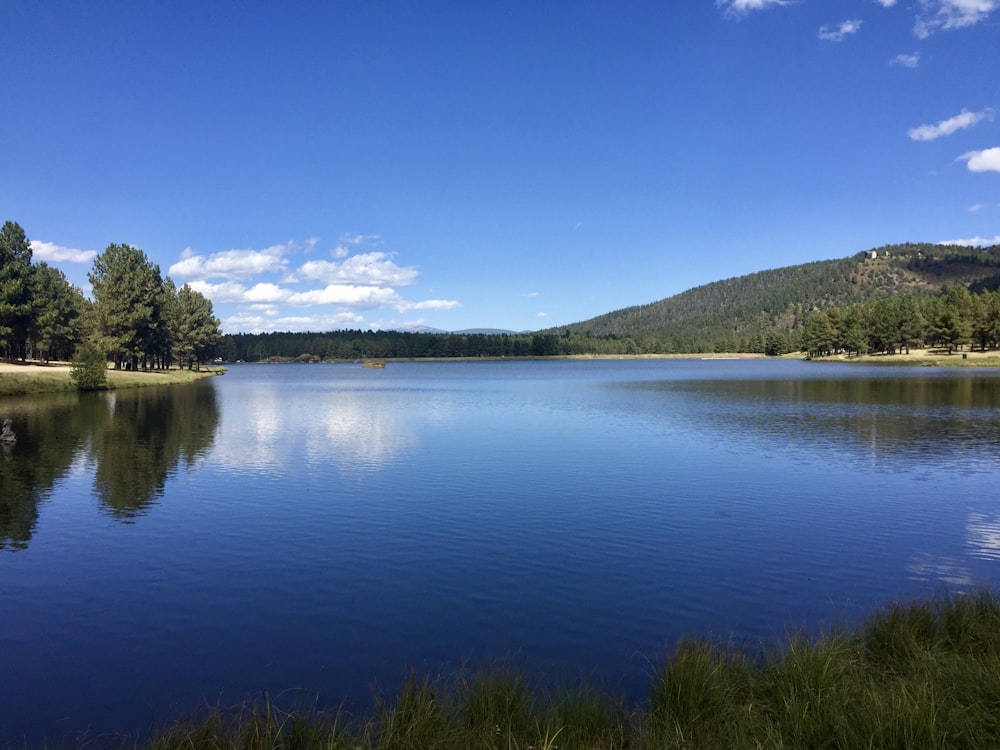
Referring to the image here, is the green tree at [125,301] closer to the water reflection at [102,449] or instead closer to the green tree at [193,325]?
the green tree at [193,325]

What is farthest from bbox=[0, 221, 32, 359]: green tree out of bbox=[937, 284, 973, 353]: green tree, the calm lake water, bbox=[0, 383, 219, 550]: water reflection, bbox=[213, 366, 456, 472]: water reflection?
bbox=[937, 284, 973, 353]: green tree

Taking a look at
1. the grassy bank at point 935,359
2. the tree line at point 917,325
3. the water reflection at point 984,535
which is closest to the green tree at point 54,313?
the water reflection at point 984,535

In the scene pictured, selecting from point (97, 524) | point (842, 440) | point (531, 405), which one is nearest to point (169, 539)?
point (97, 524)

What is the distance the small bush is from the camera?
8099cm

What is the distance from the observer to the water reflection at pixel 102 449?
23906 millimetres

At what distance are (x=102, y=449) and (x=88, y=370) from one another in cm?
5391

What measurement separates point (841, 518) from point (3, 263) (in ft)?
316

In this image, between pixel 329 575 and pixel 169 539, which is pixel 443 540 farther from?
pixel 169 539

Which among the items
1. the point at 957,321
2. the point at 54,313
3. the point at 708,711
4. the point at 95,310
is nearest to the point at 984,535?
the point at 708,711

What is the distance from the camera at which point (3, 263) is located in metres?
81.6

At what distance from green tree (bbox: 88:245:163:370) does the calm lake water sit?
205 ft

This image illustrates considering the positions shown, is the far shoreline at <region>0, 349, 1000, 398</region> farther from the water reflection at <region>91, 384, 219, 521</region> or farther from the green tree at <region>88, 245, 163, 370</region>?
the water reflection at <region>91, 384, 219, 521</region>

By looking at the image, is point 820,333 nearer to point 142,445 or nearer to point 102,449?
point 142,445

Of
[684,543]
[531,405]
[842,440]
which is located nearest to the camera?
[684,543]
